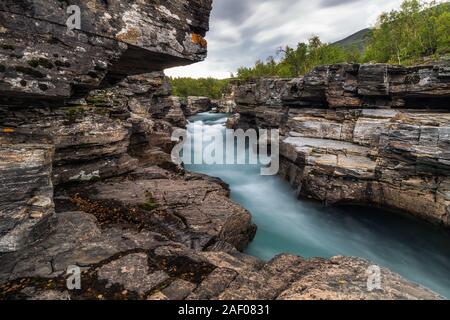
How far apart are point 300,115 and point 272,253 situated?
10716mm

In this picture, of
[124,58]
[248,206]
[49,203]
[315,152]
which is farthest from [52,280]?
[315,152]

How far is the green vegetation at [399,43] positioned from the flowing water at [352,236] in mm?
18121

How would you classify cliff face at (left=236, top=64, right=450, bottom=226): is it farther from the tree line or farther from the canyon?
the tree line

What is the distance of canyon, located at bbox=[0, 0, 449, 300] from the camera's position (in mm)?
4535

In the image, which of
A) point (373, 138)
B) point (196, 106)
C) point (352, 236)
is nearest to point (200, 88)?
point (196, 106)

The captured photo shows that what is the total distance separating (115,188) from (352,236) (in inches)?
417

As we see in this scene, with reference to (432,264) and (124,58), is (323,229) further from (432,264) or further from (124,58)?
(124,58)

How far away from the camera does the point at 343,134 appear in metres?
15.5

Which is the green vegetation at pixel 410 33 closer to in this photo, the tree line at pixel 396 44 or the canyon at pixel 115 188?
the tree line at pixel 396 44

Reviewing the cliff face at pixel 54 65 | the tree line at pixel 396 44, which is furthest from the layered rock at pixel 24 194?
the tree line at pixel 396 44

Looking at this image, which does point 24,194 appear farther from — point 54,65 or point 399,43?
point 399,43

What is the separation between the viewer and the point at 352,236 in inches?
489

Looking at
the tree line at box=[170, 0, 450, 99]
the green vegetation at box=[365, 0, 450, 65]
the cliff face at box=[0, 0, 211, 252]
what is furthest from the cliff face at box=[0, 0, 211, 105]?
the green vegetation at box=[365, 0, 450, 65]

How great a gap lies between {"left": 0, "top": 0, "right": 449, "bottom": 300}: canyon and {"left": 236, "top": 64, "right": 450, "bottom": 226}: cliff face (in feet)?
0.39
